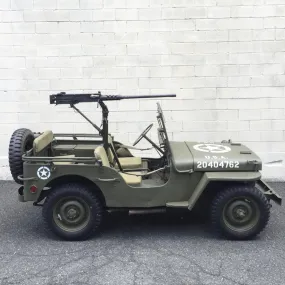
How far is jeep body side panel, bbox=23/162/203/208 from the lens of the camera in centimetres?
454

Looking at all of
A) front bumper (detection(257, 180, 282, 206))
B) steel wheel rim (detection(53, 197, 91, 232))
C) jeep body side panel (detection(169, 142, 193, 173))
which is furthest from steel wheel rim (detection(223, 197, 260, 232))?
steel wheel rim (detection(53, 197, 91, 232))

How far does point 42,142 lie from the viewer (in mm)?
4914

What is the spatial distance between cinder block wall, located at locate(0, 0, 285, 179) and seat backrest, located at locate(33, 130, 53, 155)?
1.78 m

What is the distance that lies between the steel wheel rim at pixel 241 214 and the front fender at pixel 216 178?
23cm

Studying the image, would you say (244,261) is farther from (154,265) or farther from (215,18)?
(215,18)

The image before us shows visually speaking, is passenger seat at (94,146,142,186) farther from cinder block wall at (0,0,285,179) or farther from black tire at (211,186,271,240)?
cinder block wall at (0,0,285,179)

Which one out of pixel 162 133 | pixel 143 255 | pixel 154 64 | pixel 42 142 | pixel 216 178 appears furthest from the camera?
pixel 154 64

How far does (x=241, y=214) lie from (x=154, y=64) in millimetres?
3072

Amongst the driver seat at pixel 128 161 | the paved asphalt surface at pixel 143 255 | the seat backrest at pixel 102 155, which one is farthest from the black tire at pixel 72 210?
the driver seat at pixel 128 161

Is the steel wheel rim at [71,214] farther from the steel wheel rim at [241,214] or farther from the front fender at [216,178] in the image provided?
the steel wheel rim at [241,214]

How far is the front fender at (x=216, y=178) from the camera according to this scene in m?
4.46

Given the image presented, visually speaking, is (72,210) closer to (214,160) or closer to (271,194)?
(214,160)

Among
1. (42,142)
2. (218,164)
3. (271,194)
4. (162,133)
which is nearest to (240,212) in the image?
(271,194)

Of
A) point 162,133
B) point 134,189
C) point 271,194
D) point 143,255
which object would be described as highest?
point 162,133
